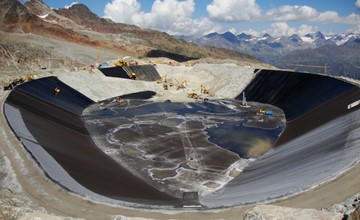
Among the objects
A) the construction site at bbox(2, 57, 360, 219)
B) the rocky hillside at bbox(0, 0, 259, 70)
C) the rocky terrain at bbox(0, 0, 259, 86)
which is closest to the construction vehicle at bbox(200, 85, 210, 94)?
the construction site at bbox(2, 57, 360, 219)

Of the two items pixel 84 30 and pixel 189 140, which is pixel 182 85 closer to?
pixel 189 140

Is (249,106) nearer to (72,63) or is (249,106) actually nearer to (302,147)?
(302,147)

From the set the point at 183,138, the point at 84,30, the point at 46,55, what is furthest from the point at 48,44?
the point at 183,138

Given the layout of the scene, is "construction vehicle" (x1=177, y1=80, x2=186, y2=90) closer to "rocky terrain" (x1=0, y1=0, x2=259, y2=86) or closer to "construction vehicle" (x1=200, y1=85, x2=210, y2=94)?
"construction vehicle" (x1=200, y1=85, x2=210, y2=94)

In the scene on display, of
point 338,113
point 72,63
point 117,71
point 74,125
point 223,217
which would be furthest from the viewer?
point 72,63

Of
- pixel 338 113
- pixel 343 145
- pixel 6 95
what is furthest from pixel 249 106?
pixel 6 95

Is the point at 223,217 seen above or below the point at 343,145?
below

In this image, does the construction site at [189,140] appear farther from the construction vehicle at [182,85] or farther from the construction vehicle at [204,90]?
the construction vehicle at [182,85]

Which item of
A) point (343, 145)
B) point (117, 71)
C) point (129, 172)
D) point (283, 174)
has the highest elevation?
point (117, 71)

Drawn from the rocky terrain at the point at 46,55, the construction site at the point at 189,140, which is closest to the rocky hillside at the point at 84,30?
the rocky terrain at the point at 46,55
